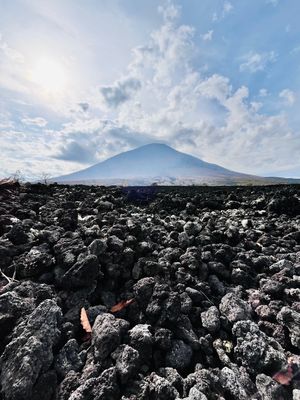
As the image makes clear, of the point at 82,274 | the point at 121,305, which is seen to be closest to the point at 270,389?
the point at 121,305

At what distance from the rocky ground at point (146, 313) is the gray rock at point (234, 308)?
0.01 metres

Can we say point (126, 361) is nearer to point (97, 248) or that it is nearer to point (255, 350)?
point (255, 350)

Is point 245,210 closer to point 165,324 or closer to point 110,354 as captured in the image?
point 165,324

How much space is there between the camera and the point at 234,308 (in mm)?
3041

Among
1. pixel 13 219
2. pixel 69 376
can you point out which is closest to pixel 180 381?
pixel 69 376

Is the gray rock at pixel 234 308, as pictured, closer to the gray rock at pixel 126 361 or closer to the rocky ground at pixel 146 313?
the rocky ground at pixel 146 313

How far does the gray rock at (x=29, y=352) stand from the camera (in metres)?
2.16

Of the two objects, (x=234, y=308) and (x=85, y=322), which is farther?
(x=234, y=308)

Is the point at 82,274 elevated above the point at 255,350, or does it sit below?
above

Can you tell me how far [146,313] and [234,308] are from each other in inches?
38.0

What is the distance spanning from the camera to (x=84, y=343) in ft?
8.51

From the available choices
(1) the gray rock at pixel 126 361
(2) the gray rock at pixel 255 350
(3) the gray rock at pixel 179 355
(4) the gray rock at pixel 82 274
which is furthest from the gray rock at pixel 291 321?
(4) the gray rock at pixel 82 274

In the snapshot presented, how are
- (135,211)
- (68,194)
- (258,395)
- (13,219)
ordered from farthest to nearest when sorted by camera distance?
(68,194) < (135,211) < (13,219) < (258,395)

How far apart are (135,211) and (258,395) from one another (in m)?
5.14
